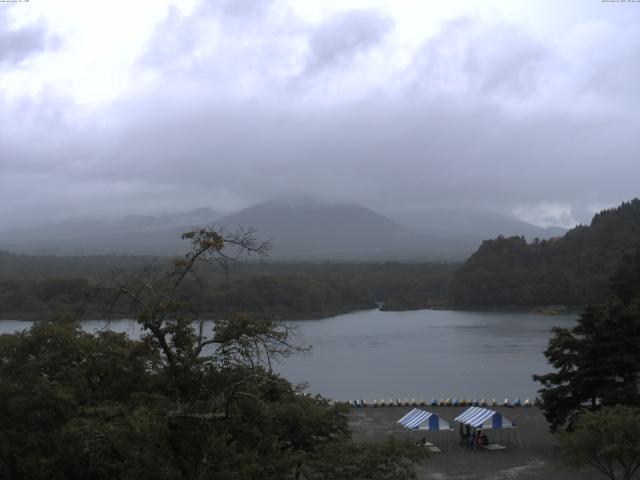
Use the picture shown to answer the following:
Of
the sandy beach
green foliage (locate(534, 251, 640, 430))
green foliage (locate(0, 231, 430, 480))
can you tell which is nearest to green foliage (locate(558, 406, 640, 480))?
the sandy beach

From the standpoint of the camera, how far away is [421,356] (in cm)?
2884

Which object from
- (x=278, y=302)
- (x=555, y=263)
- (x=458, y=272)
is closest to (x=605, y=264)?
(x=555, y=263)

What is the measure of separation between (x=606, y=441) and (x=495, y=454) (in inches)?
152

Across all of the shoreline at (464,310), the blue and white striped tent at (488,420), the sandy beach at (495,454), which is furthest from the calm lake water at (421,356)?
the blue and white striped tent at (488,420)

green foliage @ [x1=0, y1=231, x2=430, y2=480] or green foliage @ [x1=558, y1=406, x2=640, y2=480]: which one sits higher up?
green foliage @ [x1=0, y1=231, x2=430, y2=480]

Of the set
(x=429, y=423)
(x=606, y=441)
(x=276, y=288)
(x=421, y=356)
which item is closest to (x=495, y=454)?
(x=429, y=423)

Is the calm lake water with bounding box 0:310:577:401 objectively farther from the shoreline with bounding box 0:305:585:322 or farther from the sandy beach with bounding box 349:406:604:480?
the sandy beach with bounding box 349:406:604:480

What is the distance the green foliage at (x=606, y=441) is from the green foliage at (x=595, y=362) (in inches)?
97.7

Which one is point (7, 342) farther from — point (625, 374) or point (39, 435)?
point (625, 374)

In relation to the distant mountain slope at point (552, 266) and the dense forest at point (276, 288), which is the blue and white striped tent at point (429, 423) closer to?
the dense forest at point (276, 288)

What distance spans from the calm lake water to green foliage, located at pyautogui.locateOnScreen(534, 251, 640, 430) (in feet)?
27.3

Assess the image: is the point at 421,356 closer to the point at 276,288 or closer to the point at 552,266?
the point at 276,288

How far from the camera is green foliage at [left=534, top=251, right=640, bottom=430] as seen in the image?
11.3m

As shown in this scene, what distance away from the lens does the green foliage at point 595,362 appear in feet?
37.2
